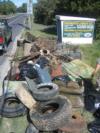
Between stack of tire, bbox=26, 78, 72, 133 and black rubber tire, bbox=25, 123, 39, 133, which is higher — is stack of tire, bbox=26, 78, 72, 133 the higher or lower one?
the higher one

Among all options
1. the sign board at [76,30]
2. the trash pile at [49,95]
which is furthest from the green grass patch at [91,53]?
A: the trash pile at [49,95]

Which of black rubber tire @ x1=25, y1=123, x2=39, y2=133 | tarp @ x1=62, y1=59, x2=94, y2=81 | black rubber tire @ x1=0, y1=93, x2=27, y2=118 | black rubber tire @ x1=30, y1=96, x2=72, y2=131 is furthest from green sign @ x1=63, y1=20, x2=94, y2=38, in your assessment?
black rubber tire @ x1=25, y1=123, x2=39, y2=133

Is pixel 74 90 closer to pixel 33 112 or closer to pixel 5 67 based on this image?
pixel 33 112

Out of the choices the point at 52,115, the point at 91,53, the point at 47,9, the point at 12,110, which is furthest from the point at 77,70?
the point at 47,9

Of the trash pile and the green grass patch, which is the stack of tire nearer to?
the trash pile

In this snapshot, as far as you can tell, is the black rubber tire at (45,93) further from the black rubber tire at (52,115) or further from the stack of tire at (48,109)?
the black rubber tire at (52,115)

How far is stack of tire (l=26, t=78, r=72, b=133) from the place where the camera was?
1016 centimetres

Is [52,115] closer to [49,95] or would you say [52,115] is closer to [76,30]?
[49,95]

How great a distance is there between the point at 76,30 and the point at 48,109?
62.0 feet

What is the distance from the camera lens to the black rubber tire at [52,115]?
1015cm

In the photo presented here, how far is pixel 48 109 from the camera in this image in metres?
11.5

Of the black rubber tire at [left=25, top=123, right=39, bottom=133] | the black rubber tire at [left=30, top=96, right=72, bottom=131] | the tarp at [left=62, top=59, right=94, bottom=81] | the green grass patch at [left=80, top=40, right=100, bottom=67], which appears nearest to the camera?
the black rubber tire at [left=25, top=123, right=39, bottom=133]

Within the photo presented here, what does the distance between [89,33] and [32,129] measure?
20.5m

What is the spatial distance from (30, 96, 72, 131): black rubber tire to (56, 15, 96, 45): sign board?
18243mm
